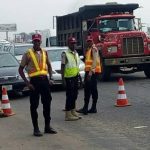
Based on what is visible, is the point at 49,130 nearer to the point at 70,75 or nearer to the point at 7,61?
the point at 70,75

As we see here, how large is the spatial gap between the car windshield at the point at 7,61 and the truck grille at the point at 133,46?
4.66 metres

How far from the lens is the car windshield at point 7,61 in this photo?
659 inches

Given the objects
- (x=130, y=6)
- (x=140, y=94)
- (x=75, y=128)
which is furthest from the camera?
(x=130, y=6)

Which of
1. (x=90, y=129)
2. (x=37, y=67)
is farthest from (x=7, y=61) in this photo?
(x=37, y=67)

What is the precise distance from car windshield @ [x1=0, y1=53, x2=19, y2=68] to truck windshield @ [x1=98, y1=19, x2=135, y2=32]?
4935mm

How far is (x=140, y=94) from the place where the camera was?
15352mm

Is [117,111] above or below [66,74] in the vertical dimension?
below

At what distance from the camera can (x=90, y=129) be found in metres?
9.88

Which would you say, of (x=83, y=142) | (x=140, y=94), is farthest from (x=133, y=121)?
(x=140, y=94)

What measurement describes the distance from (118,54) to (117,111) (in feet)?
25.1

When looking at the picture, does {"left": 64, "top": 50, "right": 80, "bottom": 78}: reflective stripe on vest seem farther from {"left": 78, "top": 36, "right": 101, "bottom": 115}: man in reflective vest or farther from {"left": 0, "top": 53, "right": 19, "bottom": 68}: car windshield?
{"left": 0, "top": 53, "right": 19, "bottom": 68}: car windshield

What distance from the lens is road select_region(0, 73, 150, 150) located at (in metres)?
8.45

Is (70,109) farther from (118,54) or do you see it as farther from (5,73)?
(118,54)

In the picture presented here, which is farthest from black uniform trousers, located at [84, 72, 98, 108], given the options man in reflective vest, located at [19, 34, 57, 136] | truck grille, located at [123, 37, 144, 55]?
truck grille, located at [123, 37, 144, 55]
